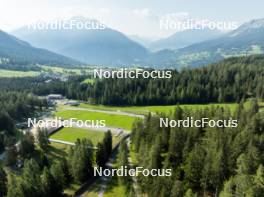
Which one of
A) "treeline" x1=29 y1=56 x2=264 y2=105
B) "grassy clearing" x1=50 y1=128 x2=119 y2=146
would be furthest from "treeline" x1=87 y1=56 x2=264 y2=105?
"grassy clearing" x1=50 y1=128 x2=119 y2=146

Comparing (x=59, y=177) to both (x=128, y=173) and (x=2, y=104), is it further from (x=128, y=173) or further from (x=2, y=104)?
(x=2, y=104)

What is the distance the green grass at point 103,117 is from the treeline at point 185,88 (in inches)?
772

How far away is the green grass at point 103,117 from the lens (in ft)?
357

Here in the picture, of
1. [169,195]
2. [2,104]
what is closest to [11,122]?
[2,104]

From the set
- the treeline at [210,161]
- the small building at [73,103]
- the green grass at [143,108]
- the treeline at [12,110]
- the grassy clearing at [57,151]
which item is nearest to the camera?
the treeline at [210,161]

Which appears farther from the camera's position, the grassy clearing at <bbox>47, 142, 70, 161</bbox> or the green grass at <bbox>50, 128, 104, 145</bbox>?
the green grass at <bbox>50, 128, 104, 145</bbox>

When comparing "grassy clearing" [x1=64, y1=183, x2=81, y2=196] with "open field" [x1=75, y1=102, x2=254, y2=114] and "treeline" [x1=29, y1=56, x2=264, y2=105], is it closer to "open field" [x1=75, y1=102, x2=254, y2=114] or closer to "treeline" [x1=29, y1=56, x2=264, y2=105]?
"open field" [x1=75, y1=102, x2=254, y2=114]

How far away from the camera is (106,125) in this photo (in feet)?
355

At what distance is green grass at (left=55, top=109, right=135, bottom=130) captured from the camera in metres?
109

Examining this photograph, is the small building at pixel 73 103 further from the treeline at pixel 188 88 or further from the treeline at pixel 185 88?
the treeline at pixel 188 88

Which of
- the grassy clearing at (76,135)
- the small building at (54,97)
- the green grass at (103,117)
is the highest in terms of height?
the small building at (54,97)

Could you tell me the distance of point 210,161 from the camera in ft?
169

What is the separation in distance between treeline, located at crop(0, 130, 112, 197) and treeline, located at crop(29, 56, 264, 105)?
63936mm

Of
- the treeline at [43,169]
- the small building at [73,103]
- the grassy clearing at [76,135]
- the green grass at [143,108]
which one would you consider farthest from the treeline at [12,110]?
the green grass at [143,108]
